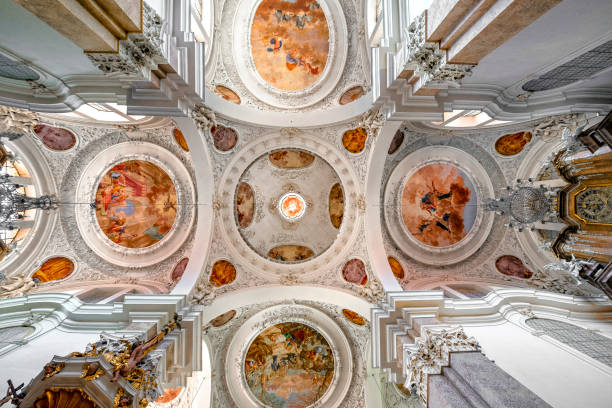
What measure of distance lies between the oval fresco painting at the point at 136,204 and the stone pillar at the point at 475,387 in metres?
10.2

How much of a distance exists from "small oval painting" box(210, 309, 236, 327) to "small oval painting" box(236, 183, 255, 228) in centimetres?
336

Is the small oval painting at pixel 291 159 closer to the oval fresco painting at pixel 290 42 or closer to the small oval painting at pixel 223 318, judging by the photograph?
the oval fresco painting at pixel 290 42

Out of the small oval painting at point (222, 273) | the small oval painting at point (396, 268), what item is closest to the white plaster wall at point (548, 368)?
the small oval painting at point (396, 268)

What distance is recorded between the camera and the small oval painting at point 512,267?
10.5 m

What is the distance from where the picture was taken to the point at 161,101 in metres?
6.79

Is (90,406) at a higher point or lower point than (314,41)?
lower

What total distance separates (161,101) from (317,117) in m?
5.77

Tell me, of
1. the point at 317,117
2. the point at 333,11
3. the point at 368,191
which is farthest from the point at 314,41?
the point at 368,191

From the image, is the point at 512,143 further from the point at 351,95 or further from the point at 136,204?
the point at 136,204

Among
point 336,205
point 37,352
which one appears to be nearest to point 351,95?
point 336,205

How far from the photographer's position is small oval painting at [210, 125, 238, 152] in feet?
34.8

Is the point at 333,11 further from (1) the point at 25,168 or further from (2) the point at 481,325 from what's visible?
(1) the point at 25,168

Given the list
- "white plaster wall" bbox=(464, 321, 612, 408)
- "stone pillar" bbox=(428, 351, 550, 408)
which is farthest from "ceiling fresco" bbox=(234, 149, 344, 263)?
"stone pillar" bbox=(428, 351, 550, 408)

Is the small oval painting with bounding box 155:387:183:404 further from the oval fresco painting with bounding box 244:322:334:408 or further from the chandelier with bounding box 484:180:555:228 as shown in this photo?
the chandelier with bounding box 484:180:555:228
